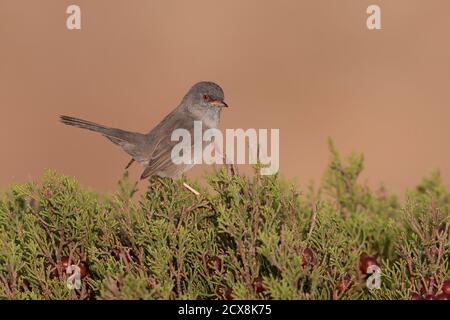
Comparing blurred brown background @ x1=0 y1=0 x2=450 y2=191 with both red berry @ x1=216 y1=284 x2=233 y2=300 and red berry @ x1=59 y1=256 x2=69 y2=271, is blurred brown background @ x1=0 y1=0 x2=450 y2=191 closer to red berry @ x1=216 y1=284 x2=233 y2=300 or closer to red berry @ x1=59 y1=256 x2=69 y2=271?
red berry @ x1=59 y1=256 x2=69 y2=271

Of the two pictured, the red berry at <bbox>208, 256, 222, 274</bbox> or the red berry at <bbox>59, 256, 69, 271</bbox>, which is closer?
the red berry at <bbox>208, 256, 222, 274</bbox>

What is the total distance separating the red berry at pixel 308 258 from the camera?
362 cm

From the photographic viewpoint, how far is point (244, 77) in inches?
523

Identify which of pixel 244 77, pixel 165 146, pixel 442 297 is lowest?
pixel 442 297

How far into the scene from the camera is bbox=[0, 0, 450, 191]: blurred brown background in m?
12.1

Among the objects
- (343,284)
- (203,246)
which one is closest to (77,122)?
(203,246)

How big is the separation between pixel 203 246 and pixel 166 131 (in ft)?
8.06

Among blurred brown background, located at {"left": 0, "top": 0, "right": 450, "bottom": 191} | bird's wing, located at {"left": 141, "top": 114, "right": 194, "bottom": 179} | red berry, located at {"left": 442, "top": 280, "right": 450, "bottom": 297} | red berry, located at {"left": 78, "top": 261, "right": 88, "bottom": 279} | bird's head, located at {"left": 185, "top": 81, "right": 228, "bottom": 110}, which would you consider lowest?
red berry, located at {"left": 442, "top": 280, "right": 450, "bottom": 297}

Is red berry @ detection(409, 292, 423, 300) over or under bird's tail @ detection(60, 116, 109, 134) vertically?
under

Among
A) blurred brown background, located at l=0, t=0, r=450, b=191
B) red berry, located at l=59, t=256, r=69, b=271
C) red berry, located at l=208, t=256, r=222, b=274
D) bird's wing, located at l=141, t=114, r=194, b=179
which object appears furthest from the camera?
blurred brown background, located at l=0, t=0, r=450, b=191

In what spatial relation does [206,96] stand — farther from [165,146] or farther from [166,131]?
[165,146]

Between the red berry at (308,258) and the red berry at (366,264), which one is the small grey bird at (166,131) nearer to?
the red berry at (366,264)

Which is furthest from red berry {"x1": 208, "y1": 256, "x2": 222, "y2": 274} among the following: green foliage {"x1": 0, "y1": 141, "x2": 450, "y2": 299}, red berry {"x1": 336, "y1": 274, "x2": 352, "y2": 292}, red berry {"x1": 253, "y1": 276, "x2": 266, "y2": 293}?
red berry {"x1": 336, "y1": 274, "x2": 352, "y2": 292}
